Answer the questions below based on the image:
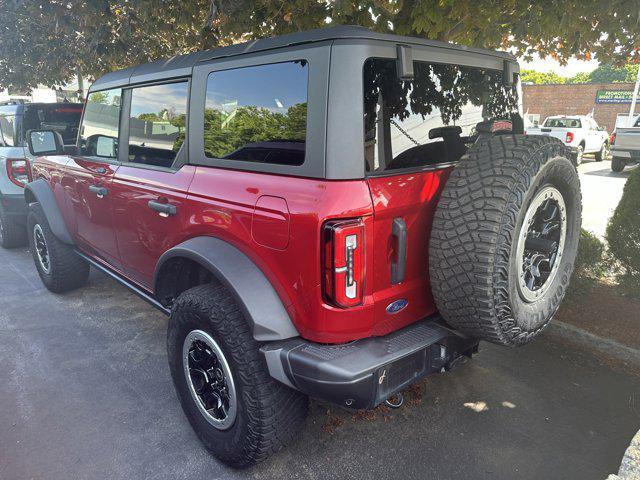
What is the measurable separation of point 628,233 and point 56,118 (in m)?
6.94

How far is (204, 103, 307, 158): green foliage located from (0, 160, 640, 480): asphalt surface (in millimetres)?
1725

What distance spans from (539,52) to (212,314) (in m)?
5.91

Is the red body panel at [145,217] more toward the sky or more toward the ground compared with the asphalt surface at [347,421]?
more toward the sky

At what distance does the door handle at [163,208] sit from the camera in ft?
8.68

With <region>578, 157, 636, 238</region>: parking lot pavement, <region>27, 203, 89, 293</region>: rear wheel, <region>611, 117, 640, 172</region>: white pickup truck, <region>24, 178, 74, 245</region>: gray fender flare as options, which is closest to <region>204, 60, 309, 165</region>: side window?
<region>24, 178, 74, 245</region>: gray fender flare

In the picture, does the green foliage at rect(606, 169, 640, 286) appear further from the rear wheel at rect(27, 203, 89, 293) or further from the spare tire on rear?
the rear wheel at rect(27, 203, 89, 293)

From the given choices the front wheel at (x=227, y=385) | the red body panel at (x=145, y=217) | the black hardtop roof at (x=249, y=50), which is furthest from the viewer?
the red body panel at (x=145, y=217)

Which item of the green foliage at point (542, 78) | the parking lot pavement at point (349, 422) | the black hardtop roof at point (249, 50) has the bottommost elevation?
the parking lot pavement at point (349, 422)

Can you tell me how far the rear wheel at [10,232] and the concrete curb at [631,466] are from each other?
7.27 meters

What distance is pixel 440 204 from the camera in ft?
6.90

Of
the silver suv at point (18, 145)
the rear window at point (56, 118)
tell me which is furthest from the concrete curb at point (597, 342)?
the silver suv at point (18, 145)

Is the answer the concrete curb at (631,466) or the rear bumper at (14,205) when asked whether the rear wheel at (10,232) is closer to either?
the rear bumper at (14,205)

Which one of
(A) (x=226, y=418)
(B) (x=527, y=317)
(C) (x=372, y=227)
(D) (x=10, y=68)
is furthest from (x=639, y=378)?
(D) (x=10, y=68)

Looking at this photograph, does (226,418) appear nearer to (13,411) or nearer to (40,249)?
(13,411)
